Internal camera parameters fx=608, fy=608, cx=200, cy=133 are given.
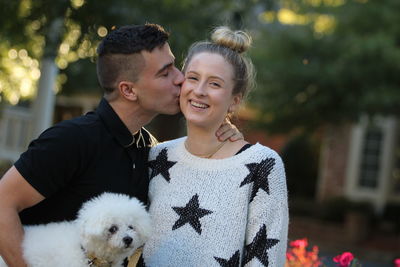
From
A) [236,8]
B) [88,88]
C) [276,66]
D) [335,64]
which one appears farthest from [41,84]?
[335,64]

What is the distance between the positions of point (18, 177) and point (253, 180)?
3.60 feet

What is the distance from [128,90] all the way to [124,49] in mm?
205

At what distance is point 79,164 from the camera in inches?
107

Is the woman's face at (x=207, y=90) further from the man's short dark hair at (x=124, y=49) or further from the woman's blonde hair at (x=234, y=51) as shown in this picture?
the man's short dark hair at (x=124, y=49)

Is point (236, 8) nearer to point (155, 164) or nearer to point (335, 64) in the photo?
point (335, 64)

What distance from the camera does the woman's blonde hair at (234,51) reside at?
3170 mm

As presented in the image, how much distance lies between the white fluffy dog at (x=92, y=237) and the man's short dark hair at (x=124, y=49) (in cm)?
69

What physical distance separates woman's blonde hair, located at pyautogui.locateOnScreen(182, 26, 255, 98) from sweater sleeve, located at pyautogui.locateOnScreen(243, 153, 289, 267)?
1.69 ft

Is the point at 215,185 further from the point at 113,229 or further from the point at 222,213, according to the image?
the point at 113,229

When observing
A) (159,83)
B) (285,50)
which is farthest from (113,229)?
(285,50)

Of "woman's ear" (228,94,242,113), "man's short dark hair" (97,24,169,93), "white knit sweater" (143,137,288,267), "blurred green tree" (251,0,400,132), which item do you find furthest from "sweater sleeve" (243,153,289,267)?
"blurred green tree" (251,0,400,132)

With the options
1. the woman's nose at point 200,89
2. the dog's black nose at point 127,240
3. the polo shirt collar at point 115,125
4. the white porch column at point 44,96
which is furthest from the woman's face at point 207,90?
the white porch column at point 44,96

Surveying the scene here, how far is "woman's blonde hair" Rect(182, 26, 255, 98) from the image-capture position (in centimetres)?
317

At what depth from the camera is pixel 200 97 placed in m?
3.08
